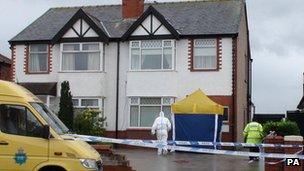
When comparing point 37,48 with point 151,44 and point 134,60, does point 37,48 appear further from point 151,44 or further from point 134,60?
point 151,44

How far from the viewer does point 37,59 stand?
34.1 metres

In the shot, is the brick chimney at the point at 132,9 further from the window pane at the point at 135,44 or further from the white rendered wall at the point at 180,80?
the white rendered wall at the point at 180,80

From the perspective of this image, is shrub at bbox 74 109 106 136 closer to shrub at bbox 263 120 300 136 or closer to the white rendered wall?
the white rendered wall

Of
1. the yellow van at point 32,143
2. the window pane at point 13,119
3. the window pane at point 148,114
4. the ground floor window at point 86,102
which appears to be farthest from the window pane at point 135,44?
the window pane at point 13,119

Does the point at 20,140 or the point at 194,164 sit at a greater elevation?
the point at 20,140

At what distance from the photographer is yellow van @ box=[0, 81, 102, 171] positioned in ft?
38.4

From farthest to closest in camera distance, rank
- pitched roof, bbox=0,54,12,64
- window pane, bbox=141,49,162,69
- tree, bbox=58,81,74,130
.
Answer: pitched roof, bbox=0,54,12,64 → window pane, bbox=141,49,162,69 → tree, bbox=58,81,74,130

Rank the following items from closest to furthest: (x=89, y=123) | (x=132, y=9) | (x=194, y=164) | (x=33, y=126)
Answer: (x=33, y=126)
(x=194, y=164)
(x=89, y=123)
(x=132, y=9)

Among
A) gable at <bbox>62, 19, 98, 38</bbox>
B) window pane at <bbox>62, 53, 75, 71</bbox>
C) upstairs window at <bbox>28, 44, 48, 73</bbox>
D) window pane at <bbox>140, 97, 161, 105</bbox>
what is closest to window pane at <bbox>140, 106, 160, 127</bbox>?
window pane at <bbox>140, 97, 161, 105</bbox>


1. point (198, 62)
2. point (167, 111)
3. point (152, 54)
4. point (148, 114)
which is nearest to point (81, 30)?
point (152, 54)

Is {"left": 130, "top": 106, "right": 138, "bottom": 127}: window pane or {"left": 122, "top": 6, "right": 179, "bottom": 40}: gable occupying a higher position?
{"left": 122, "top": 6, "right": 179, "bottom": 40}: gable

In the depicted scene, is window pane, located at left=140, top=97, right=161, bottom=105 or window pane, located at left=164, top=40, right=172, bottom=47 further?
window pane, located at left=140, top=97, right=161, bottom=105

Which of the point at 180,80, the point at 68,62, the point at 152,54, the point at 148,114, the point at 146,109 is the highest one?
the point at 152,54

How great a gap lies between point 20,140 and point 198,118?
16.1 metres
